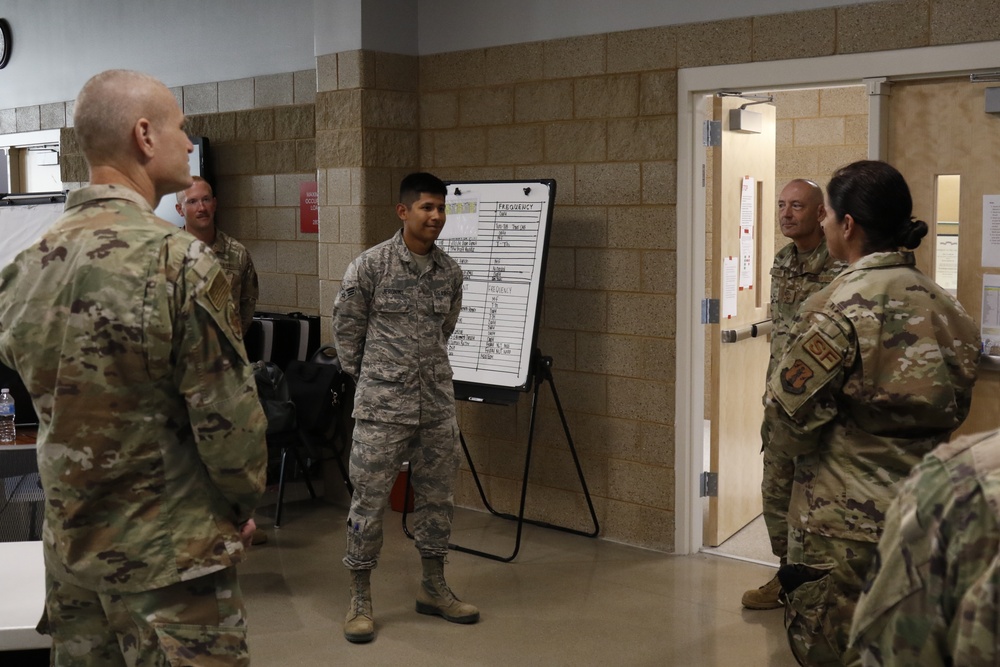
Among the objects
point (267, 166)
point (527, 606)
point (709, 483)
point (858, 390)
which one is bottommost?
point (527, 606)

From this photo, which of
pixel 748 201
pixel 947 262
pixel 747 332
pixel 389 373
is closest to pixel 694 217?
pixel 748 201

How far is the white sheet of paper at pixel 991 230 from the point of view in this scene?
3.69m

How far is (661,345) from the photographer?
4.62 m

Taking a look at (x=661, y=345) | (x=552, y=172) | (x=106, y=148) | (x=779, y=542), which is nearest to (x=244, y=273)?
(x=552, y=172)

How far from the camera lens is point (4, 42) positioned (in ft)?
26.2

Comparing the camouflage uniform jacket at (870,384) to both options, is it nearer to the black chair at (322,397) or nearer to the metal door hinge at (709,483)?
the metal door hinge at (709,483)

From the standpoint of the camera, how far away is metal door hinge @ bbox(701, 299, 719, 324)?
15.0 feet

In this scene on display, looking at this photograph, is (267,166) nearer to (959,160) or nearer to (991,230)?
(959,160)

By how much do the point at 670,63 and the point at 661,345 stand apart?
47.9 inches

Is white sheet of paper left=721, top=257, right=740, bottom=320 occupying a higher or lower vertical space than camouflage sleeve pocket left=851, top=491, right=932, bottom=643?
higher

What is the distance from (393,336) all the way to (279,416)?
1418 mm

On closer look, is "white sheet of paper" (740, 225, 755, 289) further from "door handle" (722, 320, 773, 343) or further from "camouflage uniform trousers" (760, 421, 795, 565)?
"camouflage uniform trousers" (760, 421, 795, 565)

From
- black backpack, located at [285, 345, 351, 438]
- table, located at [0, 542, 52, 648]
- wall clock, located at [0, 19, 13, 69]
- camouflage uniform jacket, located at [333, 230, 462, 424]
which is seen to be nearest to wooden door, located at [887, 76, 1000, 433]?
camouflage uniform jacket, located at [333, 230, 462, 424]

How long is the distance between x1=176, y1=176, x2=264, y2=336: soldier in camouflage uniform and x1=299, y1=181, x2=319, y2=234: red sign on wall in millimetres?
1167
